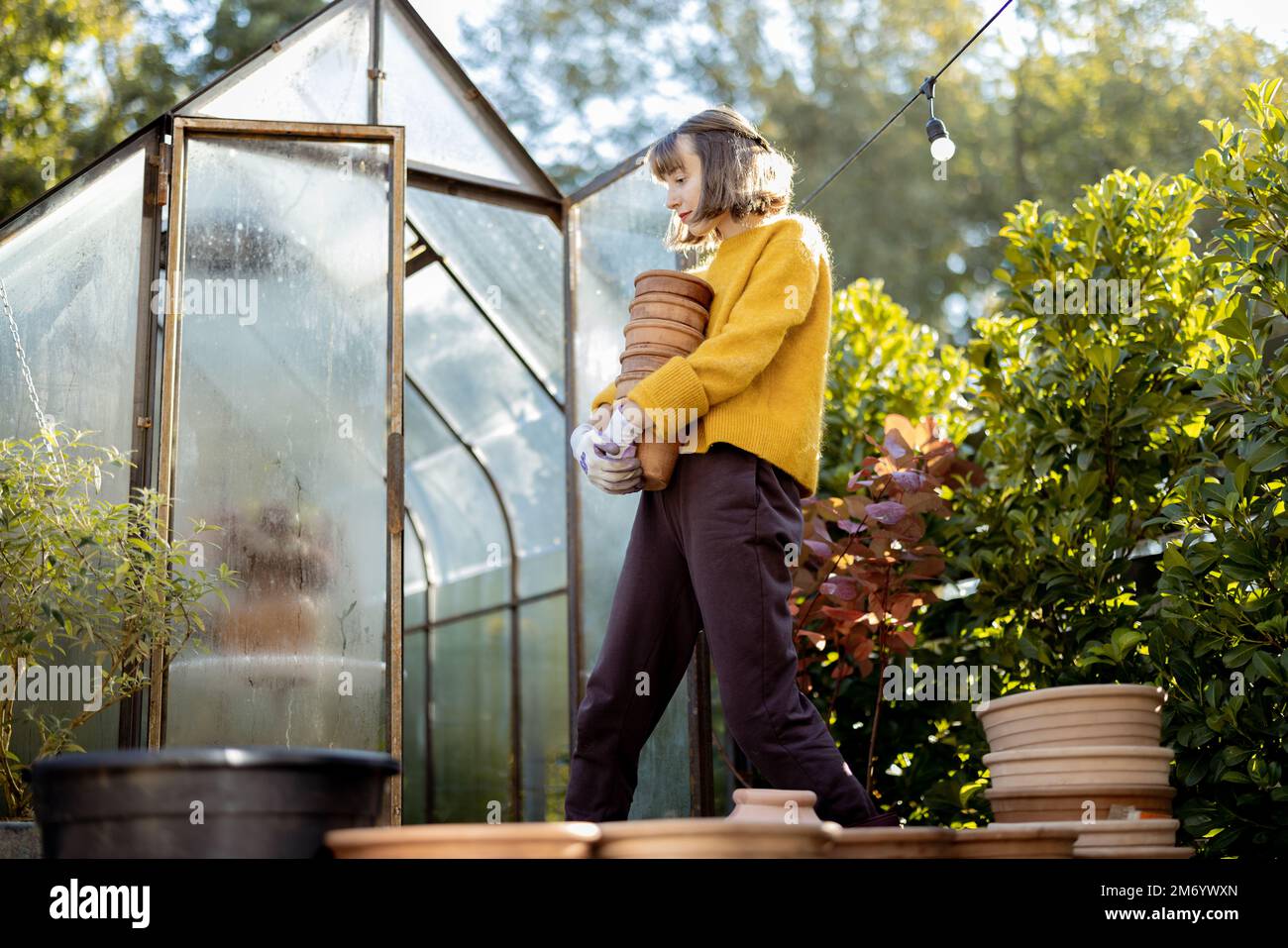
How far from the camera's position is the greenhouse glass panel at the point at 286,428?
3887 millimetres

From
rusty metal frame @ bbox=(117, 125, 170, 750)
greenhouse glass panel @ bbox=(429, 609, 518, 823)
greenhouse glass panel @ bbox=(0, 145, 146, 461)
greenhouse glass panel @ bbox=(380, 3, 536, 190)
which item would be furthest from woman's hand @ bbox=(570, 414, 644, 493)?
greenhouse glass panel @ bbox=(429, 609, 518, 823)

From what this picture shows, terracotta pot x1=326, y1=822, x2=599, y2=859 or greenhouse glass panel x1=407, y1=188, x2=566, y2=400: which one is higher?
greenhouse glass panel x1=407, y1=188, x2=566, y2=400

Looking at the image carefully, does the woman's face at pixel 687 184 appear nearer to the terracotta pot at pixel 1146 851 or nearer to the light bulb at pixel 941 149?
the light bulb at pixel 941 149

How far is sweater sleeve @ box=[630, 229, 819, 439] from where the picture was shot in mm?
2574

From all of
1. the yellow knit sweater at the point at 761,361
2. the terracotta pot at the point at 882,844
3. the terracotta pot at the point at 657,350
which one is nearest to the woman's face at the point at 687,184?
the yellow knit sweater at the point at 761,361

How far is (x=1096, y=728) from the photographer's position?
9.30 feet

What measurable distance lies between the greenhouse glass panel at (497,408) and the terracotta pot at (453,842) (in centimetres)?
437

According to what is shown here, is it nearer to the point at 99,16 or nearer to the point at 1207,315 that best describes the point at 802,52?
the point at 99,16

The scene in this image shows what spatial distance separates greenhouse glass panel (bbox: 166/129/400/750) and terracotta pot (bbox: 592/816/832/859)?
2423 millimetres

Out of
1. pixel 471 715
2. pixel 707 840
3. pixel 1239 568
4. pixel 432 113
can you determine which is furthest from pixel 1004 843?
pixel 471 715

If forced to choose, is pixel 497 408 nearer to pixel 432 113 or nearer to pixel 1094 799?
pixel 432 113

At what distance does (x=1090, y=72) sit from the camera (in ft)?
50.9

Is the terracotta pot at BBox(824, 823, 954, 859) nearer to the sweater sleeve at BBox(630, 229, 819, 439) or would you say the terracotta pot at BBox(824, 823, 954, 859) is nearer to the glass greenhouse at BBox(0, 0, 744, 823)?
the sweater sleeve at BBox(630, 229, 819, 439)
